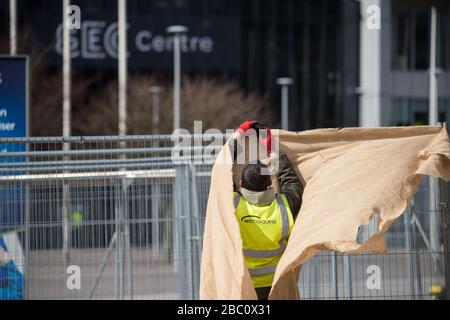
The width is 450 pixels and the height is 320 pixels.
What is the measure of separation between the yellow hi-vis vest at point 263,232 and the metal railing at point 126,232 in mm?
2091

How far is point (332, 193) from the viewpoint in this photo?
7211mm

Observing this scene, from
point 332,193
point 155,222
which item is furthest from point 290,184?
point 155,222

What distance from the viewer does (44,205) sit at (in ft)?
30.7

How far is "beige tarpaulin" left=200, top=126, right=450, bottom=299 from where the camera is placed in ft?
22.3

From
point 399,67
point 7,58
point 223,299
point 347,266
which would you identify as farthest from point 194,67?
point 223,299

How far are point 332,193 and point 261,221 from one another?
563 mm

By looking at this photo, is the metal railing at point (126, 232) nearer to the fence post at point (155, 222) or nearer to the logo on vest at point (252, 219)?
the fence post at point (155, 222)

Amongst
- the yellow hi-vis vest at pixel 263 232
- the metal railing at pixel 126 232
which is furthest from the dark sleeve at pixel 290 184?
Answer: the metal railing at pixel 126 232

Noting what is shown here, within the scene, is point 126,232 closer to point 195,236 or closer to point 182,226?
point 182,226

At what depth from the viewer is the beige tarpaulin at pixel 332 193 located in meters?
6.79

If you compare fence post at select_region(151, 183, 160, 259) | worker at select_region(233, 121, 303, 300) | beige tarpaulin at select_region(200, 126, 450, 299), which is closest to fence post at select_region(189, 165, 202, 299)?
fence post at select_region(151, 183, 160, 259)

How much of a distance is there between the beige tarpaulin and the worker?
0.12 m

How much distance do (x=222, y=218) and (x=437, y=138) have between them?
201 cm
